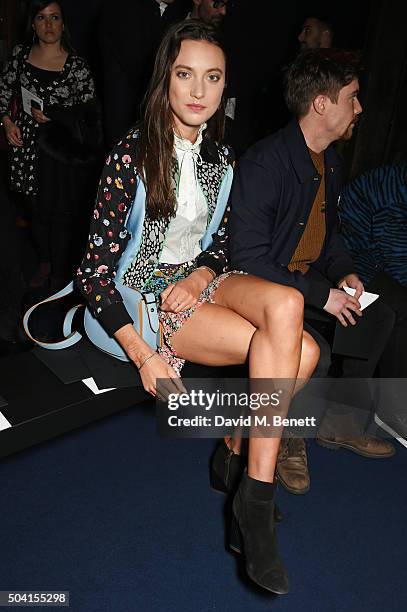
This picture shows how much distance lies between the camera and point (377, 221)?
227cm

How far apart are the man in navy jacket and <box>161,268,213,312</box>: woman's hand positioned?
0.21 m

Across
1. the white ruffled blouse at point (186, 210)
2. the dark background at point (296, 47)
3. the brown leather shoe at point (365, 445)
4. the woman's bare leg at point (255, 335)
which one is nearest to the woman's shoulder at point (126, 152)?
the white ruffled blouse at point (186, 210)

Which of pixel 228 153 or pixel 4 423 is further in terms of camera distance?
pixel 228 153

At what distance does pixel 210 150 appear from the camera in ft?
5.75

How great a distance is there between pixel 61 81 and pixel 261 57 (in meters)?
2.07

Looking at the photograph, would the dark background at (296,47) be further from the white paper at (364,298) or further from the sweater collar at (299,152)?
the white paper at (364,298)

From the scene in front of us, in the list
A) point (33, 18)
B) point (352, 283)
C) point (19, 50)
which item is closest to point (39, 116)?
point (19, 50)

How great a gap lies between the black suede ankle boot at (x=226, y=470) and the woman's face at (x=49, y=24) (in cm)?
197

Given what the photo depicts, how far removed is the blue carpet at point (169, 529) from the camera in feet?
5.12

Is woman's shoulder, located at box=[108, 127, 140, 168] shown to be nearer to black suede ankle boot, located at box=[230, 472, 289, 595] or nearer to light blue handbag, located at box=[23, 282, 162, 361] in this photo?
light blue handbag, located at box=[23, 282, 162, 361]

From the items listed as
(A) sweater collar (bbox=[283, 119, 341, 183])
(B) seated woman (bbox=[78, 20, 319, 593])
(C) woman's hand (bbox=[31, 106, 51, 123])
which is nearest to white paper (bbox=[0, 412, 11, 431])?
(B) seated woman (bbox=[78, 20, 319, 593])

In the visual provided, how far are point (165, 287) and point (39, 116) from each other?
1440 mm

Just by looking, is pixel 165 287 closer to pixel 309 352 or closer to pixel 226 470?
pixel 309 352

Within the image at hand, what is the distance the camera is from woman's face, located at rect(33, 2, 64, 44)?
2662 mm
